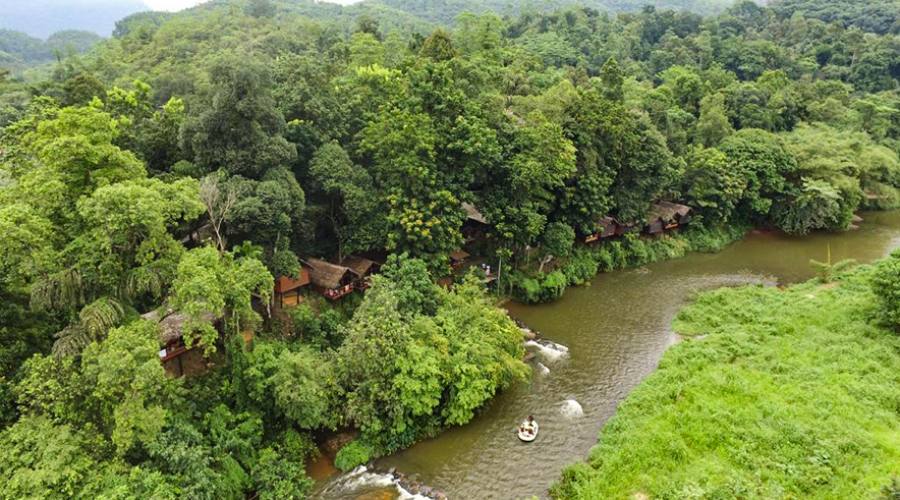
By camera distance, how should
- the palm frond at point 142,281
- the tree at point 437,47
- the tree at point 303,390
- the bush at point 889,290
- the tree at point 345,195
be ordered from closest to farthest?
the palm frond at point 142,281 < the tree at point 303,390 < the bush at point 889,290 < the tree at point 345,195 < the tree at point 437,47

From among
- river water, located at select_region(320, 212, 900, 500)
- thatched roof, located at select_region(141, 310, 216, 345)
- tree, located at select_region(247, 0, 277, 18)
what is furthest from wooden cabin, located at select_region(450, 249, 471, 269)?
tree, located at select_region(247, 0, 277, 18)

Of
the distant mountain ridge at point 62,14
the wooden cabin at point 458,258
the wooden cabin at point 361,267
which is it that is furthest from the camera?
the distant mountain ridge at point 62,14

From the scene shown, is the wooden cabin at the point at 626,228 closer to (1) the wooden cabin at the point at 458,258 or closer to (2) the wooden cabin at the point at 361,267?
(1) the wooden cabin at the point at 458,258

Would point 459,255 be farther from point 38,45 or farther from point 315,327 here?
point 38,45

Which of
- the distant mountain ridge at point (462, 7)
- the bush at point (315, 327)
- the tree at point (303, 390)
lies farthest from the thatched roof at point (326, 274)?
the distant mountain ridge at point (462, 7)

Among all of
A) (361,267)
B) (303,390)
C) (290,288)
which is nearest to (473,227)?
(361,267)

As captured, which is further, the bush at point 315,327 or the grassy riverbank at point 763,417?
the bush at point 315,327

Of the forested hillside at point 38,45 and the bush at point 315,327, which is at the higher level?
the forested hillside at point 38,45
